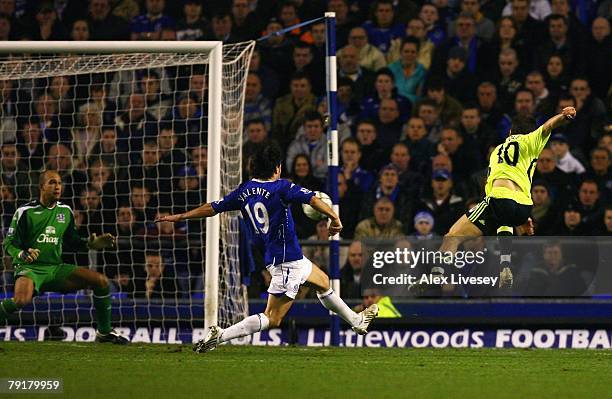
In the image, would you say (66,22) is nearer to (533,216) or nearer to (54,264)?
(54,264)

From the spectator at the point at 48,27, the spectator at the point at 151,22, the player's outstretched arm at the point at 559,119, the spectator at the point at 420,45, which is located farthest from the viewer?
the spectator at the point at 48,27

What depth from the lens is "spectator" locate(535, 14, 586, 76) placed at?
50.3 feet

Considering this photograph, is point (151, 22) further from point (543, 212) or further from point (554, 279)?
point (554, 279)

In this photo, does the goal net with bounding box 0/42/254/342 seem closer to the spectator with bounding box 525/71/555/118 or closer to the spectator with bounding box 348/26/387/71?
the spectator with bounding box 348/26/387/71

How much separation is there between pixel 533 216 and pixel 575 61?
2647 millimetres

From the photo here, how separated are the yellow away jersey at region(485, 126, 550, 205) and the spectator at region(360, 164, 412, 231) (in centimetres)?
232

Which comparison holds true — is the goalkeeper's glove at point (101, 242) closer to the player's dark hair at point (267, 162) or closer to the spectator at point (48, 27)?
the player's dark hair at point (267, 162)

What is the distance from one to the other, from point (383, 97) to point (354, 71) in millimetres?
630

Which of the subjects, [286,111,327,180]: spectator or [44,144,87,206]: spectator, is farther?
[286,111,327,180]: spectator

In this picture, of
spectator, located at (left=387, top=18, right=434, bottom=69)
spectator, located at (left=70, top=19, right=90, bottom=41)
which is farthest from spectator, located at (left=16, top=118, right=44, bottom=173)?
spectator, located at (left=387, top=18, right=434, bottom=69)

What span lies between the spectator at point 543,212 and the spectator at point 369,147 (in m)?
1.95

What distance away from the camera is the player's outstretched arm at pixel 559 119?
10633mm

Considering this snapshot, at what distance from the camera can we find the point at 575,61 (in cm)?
1538

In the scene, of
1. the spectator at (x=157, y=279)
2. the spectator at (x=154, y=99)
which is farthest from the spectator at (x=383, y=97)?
the spectator at (x=157, y=279)
